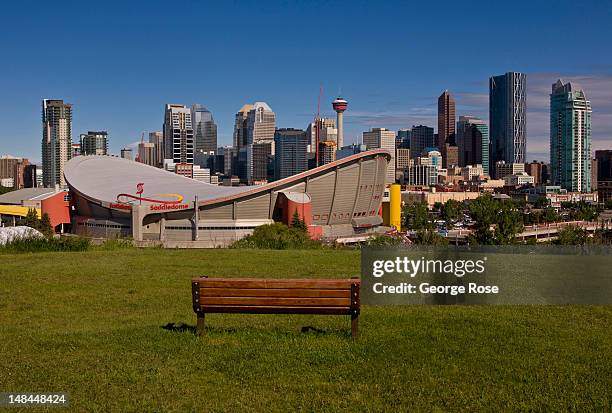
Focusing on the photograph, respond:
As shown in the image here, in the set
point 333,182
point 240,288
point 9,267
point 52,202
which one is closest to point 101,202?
point 52,202

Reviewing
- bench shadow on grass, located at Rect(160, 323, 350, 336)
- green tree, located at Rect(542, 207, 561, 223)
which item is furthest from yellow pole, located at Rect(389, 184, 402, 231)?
bench shadow on grass, located at Rect(160, 323, 350, 336)

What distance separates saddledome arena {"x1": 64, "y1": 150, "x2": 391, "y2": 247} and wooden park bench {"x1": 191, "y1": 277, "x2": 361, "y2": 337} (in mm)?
50880

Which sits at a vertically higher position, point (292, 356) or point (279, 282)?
point (279, 282)

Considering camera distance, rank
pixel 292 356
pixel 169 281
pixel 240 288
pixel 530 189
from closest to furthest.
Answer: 1. pixel 292 356
2. pixel 240 288
3. pixel 169 281
4. pixel 530 189

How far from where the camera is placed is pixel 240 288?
716 cm

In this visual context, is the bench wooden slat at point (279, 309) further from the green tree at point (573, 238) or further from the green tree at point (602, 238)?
the green tree at point (573, 238)

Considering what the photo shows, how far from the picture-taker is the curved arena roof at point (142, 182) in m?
64.6

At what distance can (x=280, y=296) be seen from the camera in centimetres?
710

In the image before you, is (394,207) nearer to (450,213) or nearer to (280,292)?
(450,213)

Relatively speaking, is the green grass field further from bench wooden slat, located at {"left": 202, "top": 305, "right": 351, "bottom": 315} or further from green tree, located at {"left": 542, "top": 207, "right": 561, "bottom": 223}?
green tree, located at {"left": 542, "top": 207, "right": 561, "bottom": 223}

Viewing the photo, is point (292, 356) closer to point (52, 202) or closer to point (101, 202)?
point (101, 202)

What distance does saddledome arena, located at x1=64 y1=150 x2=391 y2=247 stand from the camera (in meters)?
63.1

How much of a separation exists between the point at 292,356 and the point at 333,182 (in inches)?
2412

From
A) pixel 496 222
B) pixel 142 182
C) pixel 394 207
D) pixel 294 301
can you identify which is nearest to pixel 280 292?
pixel 294 301
